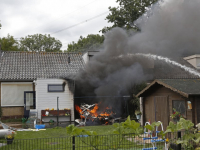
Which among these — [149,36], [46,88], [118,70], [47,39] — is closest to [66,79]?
[46,88]

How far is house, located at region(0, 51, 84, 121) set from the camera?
21703mm

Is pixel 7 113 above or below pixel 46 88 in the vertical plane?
below

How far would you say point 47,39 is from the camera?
189 ft

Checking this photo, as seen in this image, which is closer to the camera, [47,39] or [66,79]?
[66,79]

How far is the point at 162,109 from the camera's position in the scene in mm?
13445

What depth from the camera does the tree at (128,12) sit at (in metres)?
33.8

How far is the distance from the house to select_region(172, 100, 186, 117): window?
10195 mm

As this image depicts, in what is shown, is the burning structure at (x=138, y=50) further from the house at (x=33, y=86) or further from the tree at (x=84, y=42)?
the tree at (x=84, y=42)

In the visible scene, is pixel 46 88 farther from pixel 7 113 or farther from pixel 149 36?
pixel 149 36

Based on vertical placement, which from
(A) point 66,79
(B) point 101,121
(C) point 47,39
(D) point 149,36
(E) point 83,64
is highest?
(C) point 47,39

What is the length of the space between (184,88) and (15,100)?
1510 cm

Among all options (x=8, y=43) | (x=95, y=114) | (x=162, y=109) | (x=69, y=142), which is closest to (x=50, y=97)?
(x=95, y=114)

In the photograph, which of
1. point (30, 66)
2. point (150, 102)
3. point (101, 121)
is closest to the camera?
point (150, 102)

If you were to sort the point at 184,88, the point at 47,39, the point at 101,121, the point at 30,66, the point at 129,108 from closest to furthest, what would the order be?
the point at 184,88
the point at 101,121
the point at 129,108
the point at 30,66
the point at 47,39
